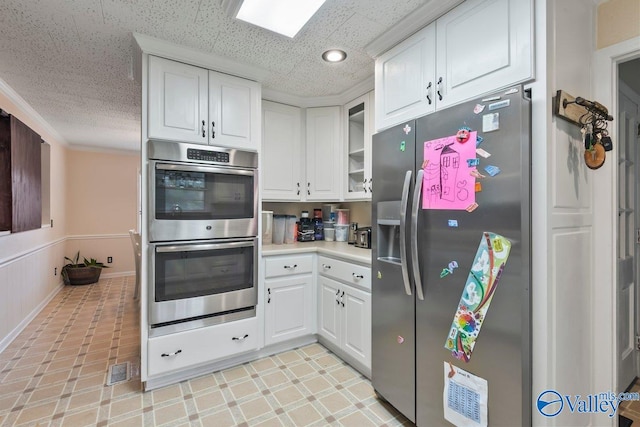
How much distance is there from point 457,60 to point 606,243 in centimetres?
119

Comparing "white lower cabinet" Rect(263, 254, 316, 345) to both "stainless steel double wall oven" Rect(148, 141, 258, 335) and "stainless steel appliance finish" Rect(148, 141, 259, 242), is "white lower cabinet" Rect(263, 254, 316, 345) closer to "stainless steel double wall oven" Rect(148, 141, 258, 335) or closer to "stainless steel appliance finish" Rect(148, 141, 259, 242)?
"stainless steel double wall oven" Rect(148, 141, 258, 335)

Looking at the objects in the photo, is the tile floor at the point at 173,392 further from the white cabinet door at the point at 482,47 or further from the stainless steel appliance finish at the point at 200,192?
the white cabinet door at the point at 482,47

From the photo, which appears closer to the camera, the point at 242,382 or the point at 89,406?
the point at 89,406

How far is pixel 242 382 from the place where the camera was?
7.02ft

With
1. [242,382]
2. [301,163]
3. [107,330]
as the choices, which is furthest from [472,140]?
[107,330]

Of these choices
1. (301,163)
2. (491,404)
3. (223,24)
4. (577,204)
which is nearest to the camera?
(491,404)

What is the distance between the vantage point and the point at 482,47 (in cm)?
139

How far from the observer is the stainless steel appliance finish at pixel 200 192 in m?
1.99

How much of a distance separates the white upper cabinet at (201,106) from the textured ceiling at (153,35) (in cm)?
18

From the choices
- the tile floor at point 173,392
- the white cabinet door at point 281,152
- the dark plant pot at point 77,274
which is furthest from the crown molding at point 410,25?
the dark plant pot at point 77,274

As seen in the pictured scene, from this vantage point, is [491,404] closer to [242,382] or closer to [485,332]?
[485,332]

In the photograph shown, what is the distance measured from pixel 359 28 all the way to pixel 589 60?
47.9 inches

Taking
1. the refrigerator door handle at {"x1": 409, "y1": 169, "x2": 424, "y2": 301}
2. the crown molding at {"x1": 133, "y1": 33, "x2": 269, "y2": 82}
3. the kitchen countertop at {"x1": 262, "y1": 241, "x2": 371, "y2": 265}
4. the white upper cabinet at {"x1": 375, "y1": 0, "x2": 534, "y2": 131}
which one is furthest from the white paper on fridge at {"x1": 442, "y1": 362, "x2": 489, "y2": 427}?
the crown molding at {"x1": 133, "y1": 33, "x2": 269, "y2": 82}

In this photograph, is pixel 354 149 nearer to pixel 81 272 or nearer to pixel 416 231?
pixel 416 231
